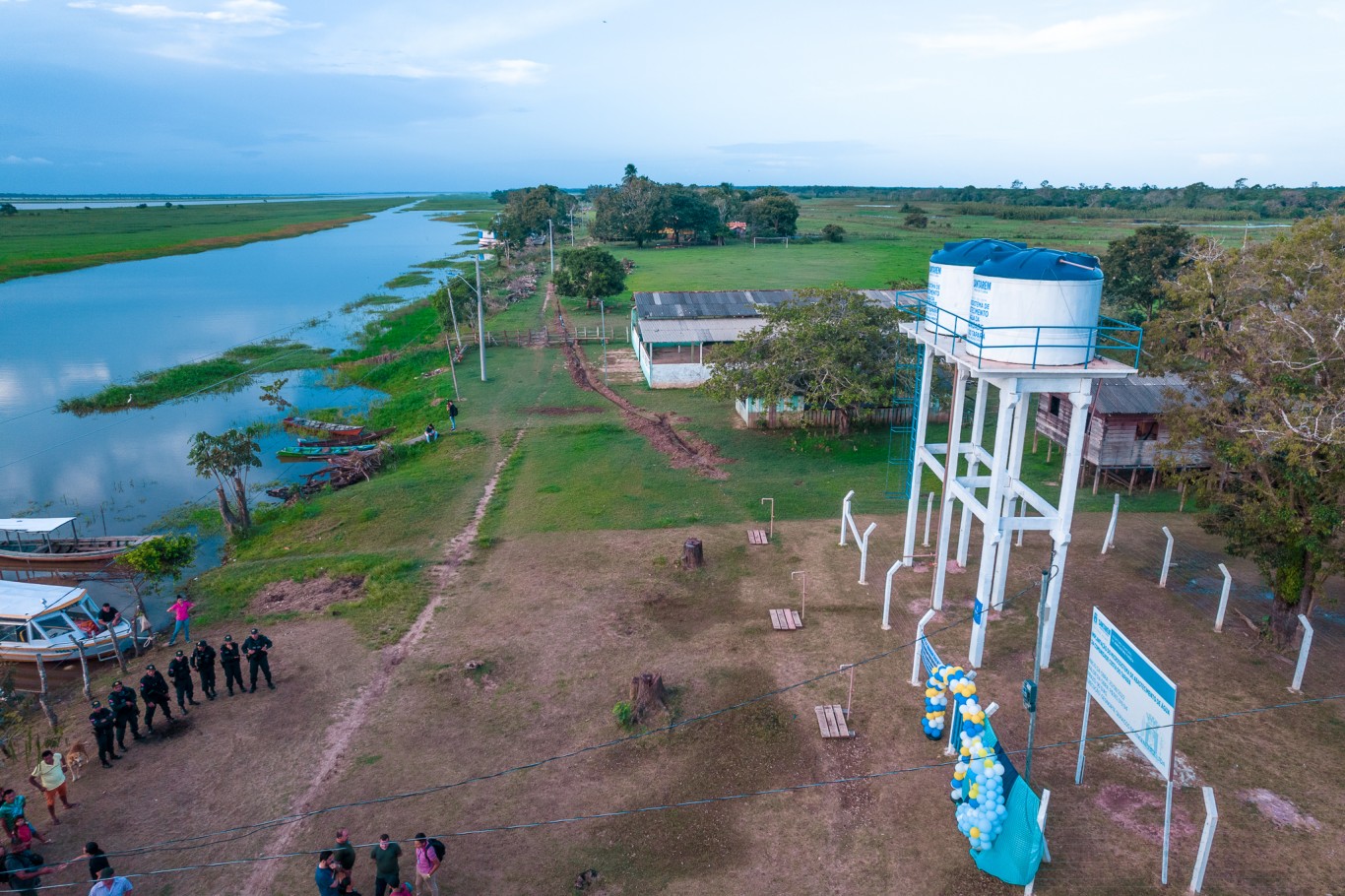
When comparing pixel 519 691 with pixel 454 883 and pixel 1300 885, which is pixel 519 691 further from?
pixel 1300 885

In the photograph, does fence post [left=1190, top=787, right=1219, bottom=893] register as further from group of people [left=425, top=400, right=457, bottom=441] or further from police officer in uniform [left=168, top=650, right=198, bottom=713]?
group of people [left=425, top=400, right=457, bottom=441]

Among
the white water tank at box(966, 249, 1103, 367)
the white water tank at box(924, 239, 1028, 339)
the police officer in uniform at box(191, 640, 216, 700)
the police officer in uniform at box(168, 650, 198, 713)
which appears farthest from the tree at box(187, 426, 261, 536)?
the white water tank at box(966, 249, 1103, 367)

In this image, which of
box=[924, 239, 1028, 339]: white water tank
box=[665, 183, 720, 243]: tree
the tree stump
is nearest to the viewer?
the tree stump

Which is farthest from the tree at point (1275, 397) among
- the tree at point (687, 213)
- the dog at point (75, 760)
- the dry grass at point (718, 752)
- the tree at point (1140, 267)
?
the tree at point (687, 213)

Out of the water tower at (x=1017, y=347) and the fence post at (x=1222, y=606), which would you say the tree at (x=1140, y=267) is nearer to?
the fence post at (x=1222, y=606)

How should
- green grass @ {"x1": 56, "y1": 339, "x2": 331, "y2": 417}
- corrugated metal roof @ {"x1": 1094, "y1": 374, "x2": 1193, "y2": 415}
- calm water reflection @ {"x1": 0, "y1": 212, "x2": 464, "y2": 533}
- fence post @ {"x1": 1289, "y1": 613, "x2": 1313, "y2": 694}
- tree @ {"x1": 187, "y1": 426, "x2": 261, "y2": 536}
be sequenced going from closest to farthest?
1. fence post @ {"x1": 1289, "y1": 613, "x2": 1313, "y2": 694}
2. tree @ {"x1": 187, "y1": 426, "x2": 261, "y2": 536}
3. corrugated metal roof @ {"x1": 1094, "y1": 374, "x2": 1193, "y2": 415}
4. calm water reflection @ {"x1": 0, "y1": 212, "x2": 464, "y2": 533}
5. green grass @ {"x1": 56, "y1": 339, "x2": 331, "y2": 417}

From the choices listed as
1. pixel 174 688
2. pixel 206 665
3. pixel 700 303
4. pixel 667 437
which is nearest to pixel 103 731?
pixel 206 665

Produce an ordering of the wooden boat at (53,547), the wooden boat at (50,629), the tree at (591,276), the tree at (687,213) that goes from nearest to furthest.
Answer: the wooden boat at (50,629) → the wooden boat at (53,547) → the tree at (591,276) → the tree at (687,213)

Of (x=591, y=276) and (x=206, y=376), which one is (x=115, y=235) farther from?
(x=591, y=276)
